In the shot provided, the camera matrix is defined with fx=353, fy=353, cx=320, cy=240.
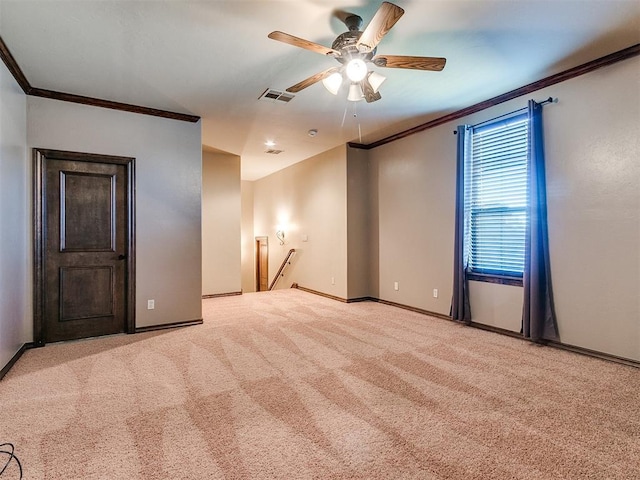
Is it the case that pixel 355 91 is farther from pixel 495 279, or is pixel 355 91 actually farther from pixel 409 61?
pixel 495 279

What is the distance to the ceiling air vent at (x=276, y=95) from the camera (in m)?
3.79

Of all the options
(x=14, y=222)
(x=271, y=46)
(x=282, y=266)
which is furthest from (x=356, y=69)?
(x=282, y=266)

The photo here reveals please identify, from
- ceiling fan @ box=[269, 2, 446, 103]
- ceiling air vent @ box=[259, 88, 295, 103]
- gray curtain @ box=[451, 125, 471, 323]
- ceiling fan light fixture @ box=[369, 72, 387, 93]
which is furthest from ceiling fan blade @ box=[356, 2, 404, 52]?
gray curtain @ box=[451, 125, 471, 323]

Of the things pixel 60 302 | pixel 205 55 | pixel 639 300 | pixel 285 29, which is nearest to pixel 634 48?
pixel 639 300

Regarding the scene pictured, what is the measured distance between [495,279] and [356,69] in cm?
295

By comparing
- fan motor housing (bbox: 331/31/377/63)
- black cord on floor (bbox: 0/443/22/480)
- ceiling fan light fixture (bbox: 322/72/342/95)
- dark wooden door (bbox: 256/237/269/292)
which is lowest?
black cord on floor (bbox: 0/443/22/480)

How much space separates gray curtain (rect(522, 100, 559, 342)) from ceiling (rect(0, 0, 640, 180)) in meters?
0.63

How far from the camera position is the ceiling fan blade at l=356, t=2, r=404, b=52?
2.02 meters

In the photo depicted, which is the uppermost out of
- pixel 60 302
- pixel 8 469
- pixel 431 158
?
pixel 431 158

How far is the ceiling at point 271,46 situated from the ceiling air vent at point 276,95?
6 centimetres

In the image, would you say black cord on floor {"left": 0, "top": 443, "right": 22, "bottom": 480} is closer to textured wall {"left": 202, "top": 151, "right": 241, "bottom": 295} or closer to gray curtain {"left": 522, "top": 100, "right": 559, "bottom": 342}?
gray curtain {"left": 522, "top": 100, "right": 559, "bottom": 342}

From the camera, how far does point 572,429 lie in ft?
6.92

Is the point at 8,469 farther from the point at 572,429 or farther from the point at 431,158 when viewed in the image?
the point at 431,158

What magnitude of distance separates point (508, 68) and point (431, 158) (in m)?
1.72
